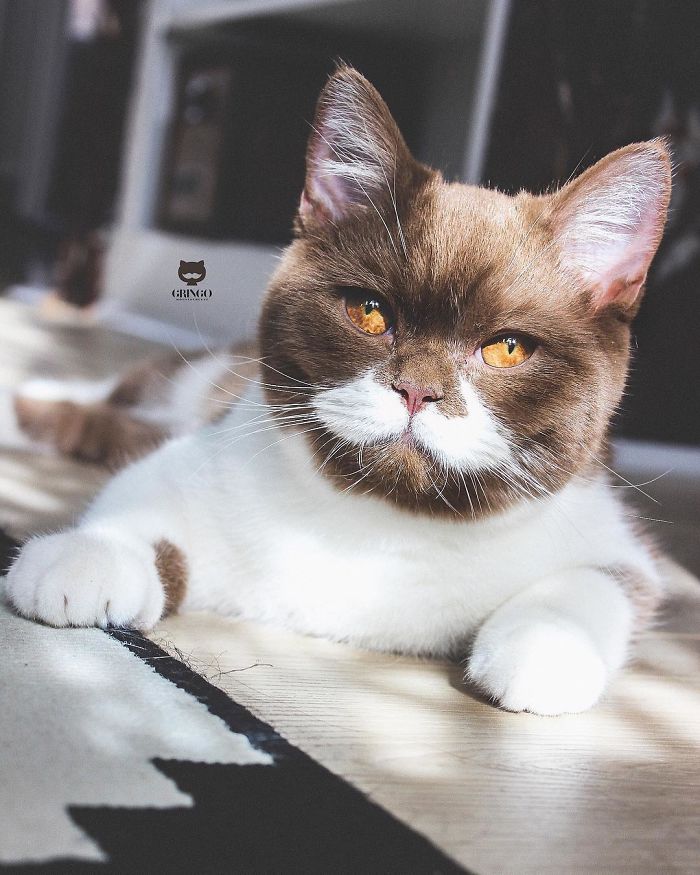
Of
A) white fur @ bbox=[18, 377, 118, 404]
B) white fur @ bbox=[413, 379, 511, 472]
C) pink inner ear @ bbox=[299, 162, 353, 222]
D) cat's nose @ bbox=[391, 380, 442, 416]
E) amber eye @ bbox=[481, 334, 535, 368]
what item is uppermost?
pink inner ear @ bbox=[299, 162, 353, 222]

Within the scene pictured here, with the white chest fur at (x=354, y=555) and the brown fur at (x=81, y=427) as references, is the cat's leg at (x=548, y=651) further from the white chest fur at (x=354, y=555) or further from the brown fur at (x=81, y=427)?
the brown fur at (x=81, y=427)

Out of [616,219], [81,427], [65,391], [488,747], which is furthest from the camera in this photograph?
[65,391]

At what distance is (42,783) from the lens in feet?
2.60

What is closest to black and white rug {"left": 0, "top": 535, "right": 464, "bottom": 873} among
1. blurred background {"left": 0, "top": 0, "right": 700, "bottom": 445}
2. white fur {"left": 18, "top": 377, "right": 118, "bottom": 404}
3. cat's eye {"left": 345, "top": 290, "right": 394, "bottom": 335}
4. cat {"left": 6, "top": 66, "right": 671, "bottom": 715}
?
cat {"left": 6, "top": 66, "right": 671, "bottom": 715}

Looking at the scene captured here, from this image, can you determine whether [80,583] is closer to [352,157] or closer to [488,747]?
[488,747]

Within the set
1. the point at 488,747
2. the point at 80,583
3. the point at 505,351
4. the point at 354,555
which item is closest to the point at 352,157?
the point at 505,351

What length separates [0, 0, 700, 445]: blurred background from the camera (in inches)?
111

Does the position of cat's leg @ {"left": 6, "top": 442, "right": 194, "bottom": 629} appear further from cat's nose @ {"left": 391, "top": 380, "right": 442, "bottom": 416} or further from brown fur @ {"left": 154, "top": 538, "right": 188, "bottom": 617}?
cat's nose @ {"left": 391, "top": 380, "right": 442, "bottom": 416}

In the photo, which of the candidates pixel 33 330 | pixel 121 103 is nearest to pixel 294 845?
pixel 33 330

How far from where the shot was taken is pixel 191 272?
1820 mm

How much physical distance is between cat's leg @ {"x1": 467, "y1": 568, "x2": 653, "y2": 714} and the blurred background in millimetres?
683

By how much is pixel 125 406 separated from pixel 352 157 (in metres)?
1.18

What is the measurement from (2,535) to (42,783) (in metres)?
0.74

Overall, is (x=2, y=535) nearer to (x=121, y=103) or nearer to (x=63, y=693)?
(x=63, y=693)
